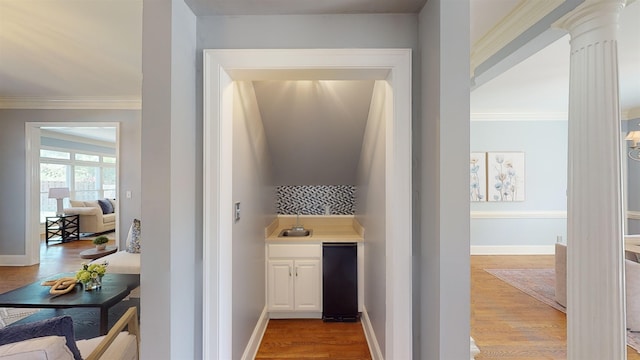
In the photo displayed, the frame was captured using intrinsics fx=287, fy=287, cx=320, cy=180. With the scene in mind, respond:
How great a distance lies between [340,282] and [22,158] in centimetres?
548

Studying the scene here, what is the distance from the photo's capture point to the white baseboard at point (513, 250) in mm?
5395

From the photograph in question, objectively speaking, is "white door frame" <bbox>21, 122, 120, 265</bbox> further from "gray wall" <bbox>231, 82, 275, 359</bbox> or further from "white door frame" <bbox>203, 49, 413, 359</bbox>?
"white door frame" <bbox>203, 49, 413, 359</bbox>

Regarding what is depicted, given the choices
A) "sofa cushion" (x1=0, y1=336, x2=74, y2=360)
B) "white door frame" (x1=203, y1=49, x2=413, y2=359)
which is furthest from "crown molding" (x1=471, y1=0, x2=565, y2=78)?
"sofa cushion" (x1=0, y1=336, x2=74, y2=360)

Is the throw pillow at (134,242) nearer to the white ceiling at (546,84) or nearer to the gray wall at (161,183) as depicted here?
the gray wall at (161,183)

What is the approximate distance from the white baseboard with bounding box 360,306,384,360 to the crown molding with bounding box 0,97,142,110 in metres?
4.48

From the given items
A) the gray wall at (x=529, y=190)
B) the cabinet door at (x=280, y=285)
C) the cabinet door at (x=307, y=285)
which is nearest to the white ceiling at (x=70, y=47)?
the cabinet door at (x=280, y=285)

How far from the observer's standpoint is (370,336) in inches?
97.0

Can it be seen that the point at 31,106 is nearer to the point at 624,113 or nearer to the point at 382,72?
the point at 382,72

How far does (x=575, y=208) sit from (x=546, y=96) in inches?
137

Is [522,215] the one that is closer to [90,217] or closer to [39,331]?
[39,331]

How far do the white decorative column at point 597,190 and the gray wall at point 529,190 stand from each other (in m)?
3.89

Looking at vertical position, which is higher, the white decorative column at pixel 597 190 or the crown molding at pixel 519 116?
the crown molding at pixel 519 116

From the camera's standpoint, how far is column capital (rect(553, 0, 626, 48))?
5.29ft

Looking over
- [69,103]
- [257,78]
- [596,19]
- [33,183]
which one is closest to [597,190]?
[596,19]
